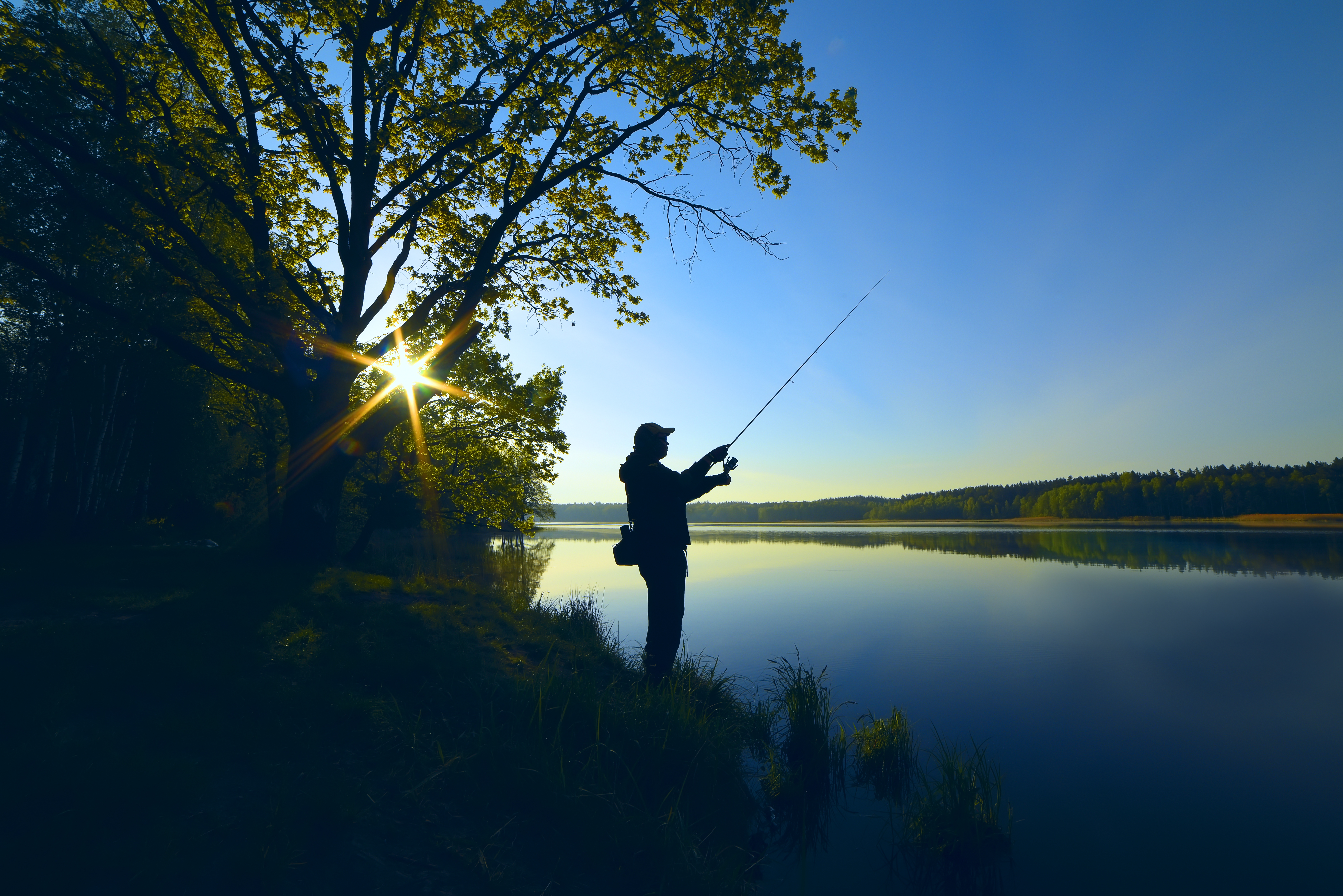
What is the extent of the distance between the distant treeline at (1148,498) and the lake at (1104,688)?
9719 cm

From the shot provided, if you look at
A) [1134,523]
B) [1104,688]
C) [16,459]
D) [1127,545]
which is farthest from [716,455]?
[1134,523]

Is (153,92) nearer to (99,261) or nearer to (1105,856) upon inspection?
(99,261)

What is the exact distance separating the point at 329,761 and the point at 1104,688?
476 inches

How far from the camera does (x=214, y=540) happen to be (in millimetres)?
20969

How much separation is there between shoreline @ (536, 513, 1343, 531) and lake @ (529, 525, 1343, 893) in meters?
52.4

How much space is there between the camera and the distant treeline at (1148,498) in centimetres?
9931

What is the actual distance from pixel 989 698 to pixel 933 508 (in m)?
163

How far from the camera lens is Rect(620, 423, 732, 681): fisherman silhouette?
604 centimetres

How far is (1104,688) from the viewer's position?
10102 millimetres

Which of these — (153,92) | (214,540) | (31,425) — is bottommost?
(214,540)

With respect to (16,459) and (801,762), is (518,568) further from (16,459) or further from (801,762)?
(801,762)

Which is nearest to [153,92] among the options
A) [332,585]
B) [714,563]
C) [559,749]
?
[332,585]

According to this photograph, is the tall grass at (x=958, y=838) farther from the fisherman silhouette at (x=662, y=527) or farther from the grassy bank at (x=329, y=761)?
the fisherman silhouette at (x=662, y=527)

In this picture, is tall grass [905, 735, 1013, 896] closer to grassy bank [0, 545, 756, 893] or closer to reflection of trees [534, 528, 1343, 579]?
grassy bank [0, 545, 756, 893]
